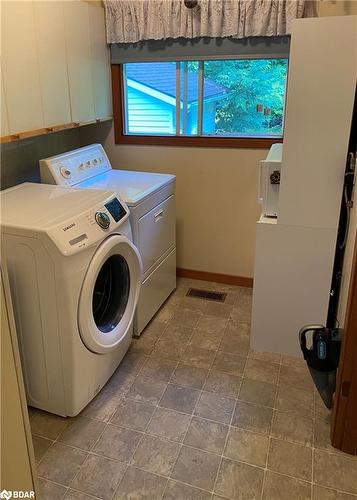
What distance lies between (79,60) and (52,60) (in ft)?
0.97

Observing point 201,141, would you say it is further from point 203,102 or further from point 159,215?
point 159,215

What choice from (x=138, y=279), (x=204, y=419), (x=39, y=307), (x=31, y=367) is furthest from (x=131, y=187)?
(x=204, y=419)

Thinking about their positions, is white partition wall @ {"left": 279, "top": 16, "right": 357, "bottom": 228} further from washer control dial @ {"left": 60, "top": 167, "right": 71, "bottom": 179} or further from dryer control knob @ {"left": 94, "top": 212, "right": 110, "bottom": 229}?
washer control dial @ {"left": 60, "top": 167, "right": 71, "bottom": 179}

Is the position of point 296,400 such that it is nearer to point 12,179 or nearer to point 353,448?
point 353,448

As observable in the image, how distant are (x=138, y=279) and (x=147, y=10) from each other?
1.76 meters

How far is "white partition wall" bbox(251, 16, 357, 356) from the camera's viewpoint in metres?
1.93

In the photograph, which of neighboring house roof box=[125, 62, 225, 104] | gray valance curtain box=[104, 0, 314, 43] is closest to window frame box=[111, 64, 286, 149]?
neighboring house roof box=[125, 62, 225, 104]

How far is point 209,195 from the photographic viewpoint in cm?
316

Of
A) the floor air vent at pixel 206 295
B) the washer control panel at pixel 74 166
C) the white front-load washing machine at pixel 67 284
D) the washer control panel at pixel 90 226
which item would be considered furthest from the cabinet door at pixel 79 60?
the floor air vent at pixel 206 295

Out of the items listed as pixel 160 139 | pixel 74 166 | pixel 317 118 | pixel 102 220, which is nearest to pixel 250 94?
pixel 160 139

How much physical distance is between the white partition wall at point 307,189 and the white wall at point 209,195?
77 centimetres

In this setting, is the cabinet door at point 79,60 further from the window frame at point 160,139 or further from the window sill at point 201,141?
the window sill at point 201,141

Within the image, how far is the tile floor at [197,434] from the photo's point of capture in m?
1.70

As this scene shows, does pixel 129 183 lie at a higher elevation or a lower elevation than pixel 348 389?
higher
